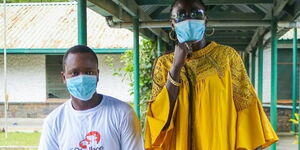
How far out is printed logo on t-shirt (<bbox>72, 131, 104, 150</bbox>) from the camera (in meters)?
2.07

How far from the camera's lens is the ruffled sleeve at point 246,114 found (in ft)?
6.50

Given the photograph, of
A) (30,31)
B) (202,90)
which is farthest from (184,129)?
(30,31)

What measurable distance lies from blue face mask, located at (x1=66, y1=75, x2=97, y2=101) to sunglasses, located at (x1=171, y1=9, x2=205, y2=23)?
0.50 meters

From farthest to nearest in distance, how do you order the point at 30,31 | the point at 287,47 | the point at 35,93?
the point at 30,31 < the point at 35,93 < the point at 287,47

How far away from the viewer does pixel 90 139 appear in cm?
210

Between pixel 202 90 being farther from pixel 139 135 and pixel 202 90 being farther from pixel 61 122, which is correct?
pixel 61 122

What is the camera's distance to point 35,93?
43.3 ft

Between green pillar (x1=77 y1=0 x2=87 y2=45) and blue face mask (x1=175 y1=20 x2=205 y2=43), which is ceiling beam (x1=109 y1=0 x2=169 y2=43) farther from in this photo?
blue face mask (x1=175 y1=20 x2=205 y2=43)

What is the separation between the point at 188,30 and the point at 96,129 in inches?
25.3

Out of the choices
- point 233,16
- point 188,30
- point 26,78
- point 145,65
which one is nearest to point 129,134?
point 188,30

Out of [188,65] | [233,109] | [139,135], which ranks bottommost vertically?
[139,135]

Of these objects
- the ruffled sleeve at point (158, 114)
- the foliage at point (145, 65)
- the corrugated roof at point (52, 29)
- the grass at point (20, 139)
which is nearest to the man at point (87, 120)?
the ruffled sleeve at point (158, 114)

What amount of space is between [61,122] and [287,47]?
1072cm

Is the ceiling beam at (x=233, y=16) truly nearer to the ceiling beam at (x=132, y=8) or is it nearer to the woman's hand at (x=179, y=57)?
the ceiling beam at (x=132, y=8)
